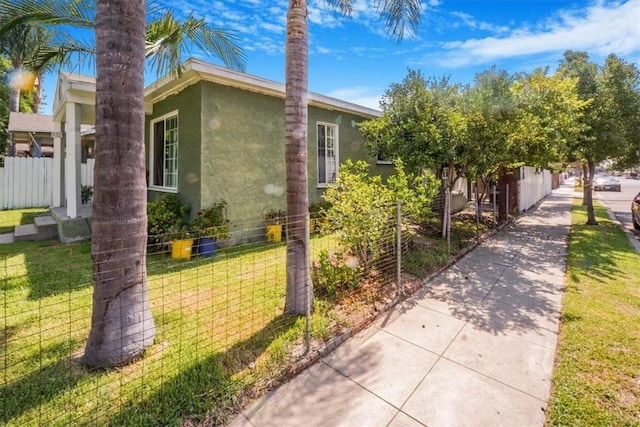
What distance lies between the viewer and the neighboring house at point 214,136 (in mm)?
6926

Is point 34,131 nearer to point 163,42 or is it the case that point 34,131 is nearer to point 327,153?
point 163,42

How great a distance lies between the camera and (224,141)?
721cm

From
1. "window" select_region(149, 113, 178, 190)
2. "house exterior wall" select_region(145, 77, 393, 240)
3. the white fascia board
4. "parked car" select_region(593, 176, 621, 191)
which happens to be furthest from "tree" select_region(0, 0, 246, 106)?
"parked car" select_region(593, 176, 621, 191)

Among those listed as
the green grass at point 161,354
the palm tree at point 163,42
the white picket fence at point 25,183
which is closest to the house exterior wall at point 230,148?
the palm tree at point 163,42

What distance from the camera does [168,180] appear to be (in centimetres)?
865

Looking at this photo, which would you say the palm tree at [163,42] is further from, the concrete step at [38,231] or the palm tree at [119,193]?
the concrete step at [38,231]

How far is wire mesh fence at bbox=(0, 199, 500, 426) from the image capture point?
8.07 ft

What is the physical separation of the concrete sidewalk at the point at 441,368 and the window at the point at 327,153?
17.5ft

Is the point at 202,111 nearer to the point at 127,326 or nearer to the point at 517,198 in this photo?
the point at 127,326

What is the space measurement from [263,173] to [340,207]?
364cm

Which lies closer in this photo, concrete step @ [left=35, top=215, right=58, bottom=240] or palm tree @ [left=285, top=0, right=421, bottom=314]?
palm tree @ [left=285, top=0, right=421, bottom=314]

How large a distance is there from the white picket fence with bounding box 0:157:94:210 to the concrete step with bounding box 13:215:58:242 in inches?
209

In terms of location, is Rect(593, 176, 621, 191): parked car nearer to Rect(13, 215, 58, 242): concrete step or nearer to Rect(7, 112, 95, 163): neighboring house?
Rect(13, 215, 58, 242): concrete step

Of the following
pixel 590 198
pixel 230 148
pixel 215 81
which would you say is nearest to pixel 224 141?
pixel 230 148
